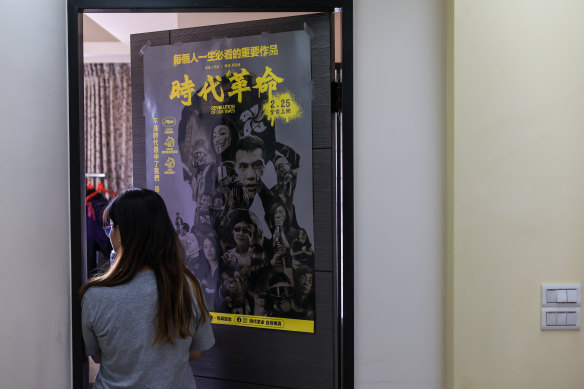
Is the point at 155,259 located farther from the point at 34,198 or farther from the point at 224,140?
the point at 224,140

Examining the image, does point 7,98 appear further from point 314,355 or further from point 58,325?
point 314,355

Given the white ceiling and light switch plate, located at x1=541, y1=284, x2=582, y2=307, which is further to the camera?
the white ceiling

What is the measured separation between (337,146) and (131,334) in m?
0.92

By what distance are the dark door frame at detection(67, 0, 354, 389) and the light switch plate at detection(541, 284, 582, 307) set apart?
0.59 metres

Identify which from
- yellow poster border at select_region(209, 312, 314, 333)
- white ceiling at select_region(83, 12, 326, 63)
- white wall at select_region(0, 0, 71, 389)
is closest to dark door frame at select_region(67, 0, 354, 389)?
white wall at select_region(0, 0, 71, 389)

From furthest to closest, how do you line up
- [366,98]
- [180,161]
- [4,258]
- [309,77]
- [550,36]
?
[180,161] < [309,77] < [366,98] < [550,36] < [4,258]

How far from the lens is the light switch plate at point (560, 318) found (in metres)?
1.45

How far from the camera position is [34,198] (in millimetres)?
1457

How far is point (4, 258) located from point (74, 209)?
0.42 metres

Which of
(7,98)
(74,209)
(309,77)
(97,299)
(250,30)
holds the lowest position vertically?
(97,299)

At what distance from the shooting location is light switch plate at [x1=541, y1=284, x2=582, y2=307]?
145cm

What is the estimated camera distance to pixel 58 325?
1614mm

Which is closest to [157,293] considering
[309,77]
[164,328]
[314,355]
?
[164,328]

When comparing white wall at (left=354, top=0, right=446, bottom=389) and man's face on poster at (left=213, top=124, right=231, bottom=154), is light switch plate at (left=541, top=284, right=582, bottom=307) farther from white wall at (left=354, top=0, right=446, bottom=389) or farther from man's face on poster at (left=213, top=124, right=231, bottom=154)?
man's face on poster at (left=213, top=124, right=231, bottom=154)
